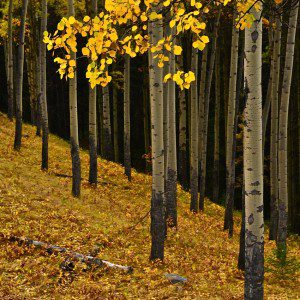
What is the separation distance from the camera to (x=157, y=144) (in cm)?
849

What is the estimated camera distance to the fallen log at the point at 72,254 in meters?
8.37

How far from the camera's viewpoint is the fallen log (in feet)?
27.5

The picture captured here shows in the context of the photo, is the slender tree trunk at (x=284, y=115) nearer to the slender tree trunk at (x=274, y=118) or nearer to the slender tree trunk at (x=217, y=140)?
the slender tree trunk at (x=274, y=118)

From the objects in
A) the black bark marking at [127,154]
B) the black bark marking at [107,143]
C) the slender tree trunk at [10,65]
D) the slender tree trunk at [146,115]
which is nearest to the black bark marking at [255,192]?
the black bark marking at [127,154]

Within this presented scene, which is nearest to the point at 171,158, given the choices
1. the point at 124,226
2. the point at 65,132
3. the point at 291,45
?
the point at 124,226

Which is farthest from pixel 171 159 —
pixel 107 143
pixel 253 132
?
pixel 107 143

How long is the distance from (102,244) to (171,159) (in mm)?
3732

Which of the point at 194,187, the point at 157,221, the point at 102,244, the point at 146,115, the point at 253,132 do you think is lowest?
the point at 194,187

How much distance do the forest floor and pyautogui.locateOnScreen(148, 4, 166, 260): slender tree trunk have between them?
583 mm

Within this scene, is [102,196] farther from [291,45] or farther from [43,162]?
[291,45]

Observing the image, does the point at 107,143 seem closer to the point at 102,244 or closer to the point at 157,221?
the point at 102,244

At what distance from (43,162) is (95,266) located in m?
8.19

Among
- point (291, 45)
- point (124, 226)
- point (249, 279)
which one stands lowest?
point (124, 226)

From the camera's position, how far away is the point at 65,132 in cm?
3997
